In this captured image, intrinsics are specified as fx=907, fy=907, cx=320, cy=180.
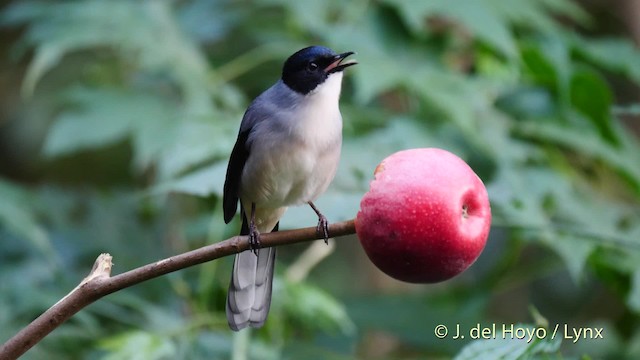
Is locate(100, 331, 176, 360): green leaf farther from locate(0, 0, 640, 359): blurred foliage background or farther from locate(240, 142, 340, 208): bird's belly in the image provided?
locate(240, 142, 340, 208): bird's belly

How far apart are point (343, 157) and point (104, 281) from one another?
155 cm

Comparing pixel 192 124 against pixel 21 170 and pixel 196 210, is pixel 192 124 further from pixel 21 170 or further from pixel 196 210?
pixel 21 170

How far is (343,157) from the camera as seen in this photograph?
2992 mm

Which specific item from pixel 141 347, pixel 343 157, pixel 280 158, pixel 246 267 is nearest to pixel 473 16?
pixel 343 157

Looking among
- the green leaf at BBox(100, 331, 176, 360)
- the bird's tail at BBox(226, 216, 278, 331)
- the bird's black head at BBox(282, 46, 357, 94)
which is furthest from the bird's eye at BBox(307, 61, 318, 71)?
the green leaf at BBox(100, 331, 176, 360)

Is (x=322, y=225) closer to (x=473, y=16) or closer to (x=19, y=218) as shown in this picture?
(x=19, y=218)

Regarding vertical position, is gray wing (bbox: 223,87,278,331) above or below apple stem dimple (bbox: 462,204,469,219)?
below

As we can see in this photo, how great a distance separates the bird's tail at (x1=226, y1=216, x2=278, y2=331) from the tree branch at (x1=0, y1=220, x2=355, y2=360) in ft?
2.31

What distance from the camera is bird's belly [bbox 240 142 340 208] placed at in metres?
2.44

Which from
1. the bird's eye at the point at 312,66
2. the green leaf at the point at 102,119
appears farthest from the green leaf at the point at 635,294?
the green leaf at the point at 102,119

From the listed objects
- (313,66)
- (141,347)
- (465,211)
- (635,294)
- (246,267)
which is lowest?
(635,294)

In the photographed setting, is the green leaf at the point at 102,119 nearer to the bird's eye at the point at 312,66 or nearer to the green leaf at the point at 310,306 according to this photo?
the green leaf at the point at 310,306

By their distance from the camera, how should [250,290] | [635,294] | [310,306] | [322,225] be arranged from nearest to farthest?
[322,225] → [250,290] → [635,294] → [310,306]

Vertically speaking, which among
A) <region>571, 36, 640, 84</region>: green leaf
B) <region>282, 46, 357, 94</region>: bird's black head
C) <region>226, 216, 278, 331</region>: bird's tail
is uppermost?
<region>282, 46, 357, 94</region>: bird's black head
